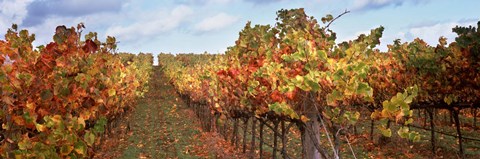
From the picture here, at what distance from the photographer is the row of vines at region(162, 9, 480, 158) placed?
237 inches

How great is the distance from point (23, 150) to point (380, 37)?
6277mm

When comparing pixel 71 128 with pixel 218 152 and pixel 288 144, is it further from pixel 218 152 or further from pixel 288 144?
pixel 288 144

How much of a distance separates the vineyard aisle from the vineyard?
694mm

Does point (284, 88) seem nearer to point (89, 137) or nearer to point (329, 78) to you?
point (329, 78)

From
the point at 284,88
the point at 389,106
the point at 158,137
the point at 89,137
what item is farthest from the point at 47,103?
the point at 158,137

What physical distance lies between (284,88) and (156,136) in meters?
21.4

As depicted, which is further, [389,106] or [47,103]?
[47,103]

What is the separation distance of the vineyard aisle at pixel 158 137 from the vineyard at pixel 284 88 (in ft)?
2.28

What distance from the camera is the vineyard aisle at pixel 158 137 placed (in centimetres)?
2128

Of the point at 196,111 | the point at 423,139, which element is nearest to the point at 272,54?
the point at 423,139

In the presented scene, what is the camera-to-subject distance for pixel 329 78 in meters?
6.26

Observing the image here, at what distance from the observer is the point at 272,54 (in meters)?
10.5

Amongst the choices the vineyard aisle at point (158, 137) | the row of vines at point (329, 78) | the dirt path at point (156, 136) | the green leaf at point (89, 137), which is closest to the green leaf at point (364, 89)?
the row of vines at point (329, 78)

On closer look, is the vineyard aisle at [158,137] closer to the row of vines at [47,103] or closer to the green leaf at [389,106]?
the row of vines at [47,103]
